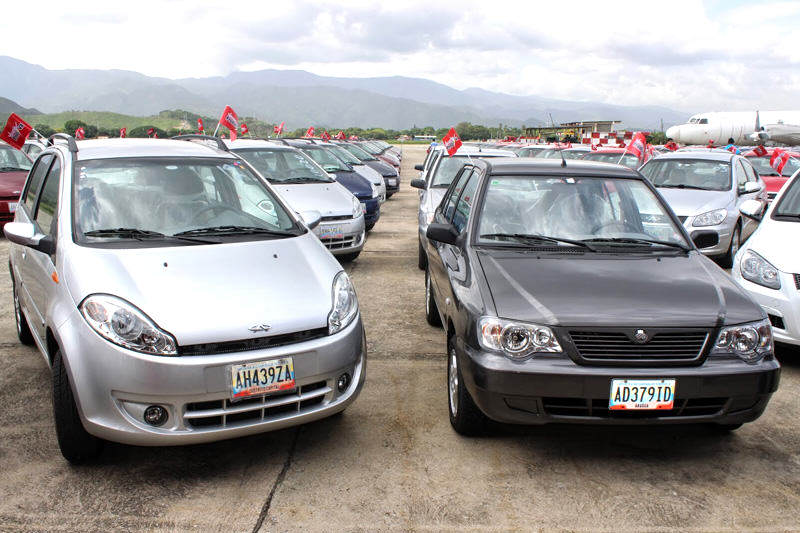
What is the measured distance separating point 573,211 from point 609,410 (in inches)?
64.4

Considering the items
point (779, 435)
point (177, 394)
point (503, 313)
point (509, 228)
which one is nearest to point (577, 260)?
point (509, 228)

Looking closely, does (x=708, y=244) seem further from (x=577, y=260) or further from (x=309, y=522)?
(x=309, y=522)

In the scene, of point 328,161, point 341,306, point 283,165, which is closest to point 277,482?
point 341,306

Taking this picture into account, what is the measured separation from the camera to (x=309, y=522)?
297cm

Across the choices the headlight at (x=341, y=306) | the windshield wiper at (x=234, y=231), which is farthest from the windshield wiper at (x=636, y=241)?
the windshield wiper at (x=234, y=231)

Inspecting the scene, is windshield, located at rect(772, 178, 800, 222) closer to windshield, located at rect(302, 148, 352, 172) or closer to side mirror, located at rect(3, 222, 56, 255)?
side mirror, located at rect(3, 222, 56, 255)

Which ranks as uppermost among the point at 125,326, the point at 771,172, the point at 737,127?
the point at 125,326

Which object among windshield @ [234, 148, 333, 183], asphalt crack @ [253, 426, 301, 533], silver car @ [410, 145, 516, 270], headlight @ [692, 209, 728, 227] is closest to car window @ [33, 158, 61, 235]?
asphalt crack @ [253, 426, 301, 533]

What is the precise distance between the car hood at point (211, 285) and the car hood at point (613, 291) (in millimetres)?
998

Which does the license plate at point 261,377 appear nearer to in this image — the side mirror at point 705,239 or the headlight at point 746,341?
the headlight at point 746,341

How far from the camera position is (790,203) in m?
5.89

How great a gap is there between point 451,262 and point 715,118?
43131 mm

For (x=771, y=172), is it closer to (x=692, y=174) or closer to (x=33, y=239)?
(x=692, y=174)

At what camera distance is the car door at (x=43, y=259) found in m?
3.80
